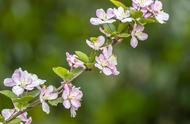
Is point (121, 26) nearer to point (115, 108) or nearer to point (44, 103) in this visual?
point (44, 103)

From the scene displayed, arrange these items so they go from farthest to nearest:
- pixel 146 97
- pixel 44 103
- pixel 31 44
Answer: pixel 146 97 → pixel 31 44 → pixel 44 103

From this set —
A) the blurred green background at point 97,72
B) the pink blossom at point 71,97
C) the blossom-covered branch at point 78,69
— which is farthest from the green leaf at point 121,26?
the blurred green background at point 97,72

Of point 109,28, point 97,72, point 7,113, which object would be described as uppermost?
point 109,28

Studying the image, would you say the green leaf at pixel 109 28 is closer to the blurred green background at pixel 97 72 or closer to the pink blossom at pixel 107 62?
the pink blossom at pixel 107 62

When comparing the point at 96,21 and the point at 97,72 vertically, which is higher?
the point at 96,21

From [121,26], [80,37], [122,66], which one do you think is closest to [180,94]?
[122,66]

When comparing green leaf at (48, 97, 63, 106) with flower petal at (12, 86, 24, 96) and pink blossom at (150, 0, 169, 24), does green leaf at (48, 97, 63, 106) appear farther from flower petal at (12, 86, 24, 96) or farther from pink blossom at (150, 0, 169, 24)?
pink blossom at (150, 0, 169, 24)

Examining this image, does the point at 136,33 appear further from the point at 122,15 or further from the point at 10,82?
the point at 10,82

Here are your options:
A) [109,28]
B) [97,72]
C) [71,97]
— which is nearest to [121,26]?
[109,28]
